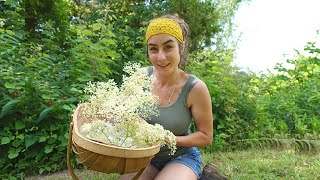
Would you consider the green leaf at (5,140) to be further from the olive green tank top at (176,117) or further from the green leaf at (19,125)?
the olive green tank top at (176,117)

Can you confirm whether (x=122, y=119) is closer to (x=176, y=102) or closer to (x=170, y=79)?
(x=176, y=102)

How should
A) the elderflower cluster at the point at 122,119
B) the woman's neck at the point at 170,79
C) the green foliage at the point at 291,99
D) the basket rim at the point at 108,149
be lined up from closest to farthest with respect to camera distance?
the basket rim at the point at 108,149, the elderflower cluster at the point at 122,119, the woman's neck at the point at 170,79, the green foliage at the point at 291,99

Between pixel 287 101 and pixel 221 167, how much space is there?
243 centimetres

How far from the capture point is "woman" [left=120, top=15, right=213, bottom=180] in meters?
2.00

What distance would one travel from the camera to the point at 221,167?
128 inches

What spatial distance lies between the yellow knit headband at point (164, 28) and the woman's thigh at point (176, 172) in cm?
83

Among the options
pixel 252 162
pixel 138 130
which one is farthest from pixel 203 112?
pixel 252 162

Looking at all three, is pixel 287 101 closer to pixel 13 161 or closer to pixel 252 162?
pixel 252 162

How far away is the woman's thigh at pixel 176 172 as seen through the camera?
202 cm

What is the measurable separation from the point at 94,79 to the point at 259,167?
1.99m

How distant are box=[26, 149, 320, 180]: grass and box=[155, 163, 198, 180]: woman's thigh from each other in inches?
36.8

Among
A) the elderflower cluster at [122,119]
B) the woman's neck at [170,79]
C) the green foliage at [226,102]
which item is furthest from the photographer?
the green foliage at [226,102]

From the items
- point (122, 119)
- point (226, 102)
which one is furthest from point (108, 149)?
point (226, 102)

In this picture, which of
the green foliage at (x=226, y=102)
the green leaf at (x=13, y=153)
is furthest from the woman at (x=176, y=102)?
the green foliage at (x=226, y=102)
